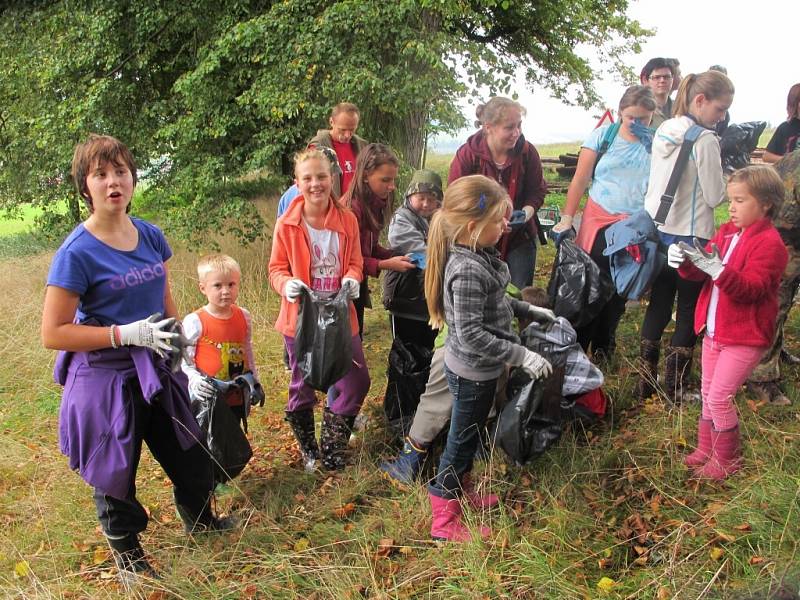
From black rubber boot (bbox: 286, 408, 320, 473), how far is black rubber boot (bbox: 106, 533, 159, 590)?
1.11 m

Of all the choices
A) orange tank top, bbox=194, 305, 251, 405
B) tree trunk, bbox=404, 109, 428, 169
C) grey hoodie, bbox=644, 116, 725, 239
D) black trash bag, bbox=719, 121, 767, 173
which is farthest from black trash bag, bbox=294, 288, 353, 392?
tree trunk, bbox=404, 109, 428, 169

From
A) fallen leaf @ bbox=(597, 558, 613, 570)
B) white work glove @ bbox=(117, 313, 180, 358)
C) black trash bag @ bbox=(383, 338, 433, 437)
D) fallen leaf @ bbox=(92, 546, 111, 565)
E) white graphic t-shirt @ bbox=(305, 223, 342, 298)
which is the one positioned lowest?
fallen leaf @ bbox=(92, 546, 111, 565)

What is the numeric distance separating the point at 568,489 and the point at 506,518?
18.0 inches

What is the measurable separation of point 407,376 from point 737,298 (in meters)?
1.86

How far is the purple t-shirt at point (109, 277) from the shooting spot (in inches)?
102

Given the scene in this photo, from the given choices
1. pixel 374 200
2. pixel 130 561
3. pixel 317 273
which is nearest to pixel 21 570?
pixel 130 561

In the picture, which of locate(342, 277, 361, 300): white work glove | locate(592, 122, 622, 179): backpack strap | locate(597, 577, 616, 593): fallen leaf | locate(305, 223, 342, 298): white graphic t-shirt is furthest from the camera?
locate(592, 122, 622, 179): backpack strap

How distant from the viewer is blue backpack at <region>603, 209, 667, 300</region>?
402 cm

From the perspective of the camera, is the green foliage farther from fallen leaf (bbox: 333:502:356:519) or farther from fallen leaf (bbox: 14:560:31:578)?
fallen leaf (bbox: 14:560:31:578)

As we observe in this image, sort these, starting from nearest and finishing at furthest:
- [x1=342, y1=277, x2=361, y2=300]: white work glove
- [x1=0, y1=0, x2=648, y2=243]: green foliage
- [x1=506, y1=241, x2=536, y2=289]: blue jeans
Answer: [x1=342, y1=277, x2=361, y2=300]: white work glove
[x1=506, y1=241, x2=536, y2=289]: blue jeans
[x1=0, y1=0, x2=648, y2=243]: green foliage

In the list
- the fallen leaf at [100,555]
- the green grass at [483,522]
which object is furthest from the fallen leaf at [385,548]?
the fallen leaf at [100,555]

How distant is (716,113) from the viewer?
12.5ft

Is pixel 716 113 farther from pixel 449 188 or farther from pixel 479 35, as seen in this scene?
pixel 479 35

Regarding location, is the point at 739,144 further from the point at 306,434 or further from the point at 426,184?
the point at 306,434
